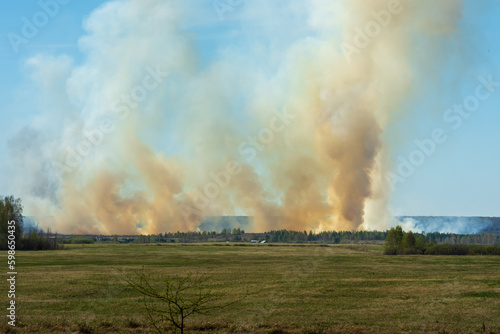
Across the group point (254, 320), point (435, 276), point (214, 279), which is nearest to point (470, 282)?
point (435, 276)

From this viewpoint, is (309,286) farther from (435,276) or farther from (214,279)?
(435,276)

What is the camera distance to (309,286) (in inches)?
2212

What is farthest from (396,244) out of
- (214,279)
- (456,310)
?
(456,310)

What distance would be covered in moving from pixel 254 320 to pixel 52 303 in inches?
728

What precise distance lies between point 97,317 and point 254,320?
11.1m

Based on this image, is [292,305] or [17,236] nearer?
[292,305]

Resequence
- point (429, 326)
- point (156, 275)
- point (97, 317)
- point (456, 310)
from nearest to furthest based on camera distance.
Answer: point (429, 326)
point (97, 317)
point (456, 310)
point (156, 275)

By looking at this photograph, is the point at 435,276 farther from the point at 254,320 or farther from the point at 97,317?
the point at 97,317

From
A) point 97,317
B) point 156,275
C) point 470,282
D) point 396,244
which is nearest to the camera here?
point 97,317

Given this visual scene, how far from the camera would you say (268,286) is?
5606cm

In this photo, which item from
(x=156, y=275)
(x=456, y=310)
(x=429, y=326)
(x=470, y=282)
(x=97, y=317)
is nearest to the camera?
(x=429, y=326)

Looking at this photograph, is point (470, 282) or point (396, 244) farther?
point (396, 244)

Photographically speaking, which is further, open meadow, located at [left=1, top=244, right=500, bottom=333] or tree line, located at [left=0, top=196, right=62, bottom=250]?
tree line, located at [left=0, top=196, right=62, bottom=250]

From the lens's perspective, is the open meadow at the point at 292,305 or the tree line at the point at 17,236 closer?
the open meadow at the point at 292,305
